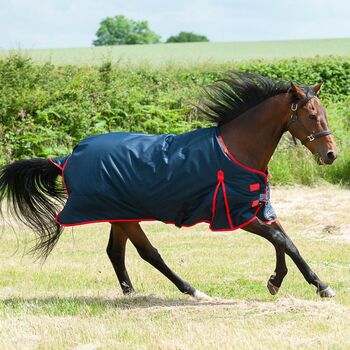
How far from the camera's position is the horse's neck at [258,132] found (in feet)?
20.9

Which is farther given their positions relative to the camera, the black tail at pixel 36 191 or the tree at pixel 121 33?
the tree at pixel 121 33

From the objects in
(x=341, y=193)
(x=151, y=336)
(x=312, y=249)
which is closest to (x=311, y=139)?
(x=151, y=336)

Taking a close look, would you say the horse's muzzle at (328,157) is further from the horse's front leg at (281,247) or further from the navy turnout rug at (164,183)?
the horse's front leg at (281,247)

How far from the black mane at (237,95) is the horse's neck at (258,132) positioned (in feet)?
0.29

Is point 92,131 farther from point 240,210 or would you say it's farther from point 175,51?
point 175,51

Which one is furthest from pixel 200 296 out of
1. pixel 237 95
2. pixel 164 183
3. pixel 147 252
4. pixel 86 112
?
pixel 86 112

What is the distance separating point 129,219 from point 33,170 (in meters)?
1.17

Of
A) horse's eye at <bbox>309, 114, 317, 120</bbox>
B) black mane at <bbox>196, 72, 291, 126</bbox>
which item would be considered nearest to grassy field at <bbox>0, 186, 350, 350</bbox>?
horse's eye at <bbox>309, 114, 317, 120</bbox>

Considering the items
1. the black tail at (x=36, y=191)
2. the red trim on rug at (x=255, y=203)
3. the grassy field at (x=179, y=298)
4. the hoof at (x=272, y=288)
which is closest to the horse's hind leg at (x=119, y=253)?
the grassy field at (x=179, y=298)

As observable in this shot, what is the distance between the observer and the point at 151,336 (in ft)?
17.5

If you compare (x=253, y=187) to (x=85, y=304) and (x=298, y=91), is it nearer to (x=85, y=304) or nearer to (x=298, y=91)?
(x=298, y=91)

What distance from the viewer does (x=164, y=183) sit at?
637 centimetres

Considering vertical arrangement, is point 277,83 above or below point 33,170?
above

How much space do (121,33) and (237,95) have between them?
278 feet
